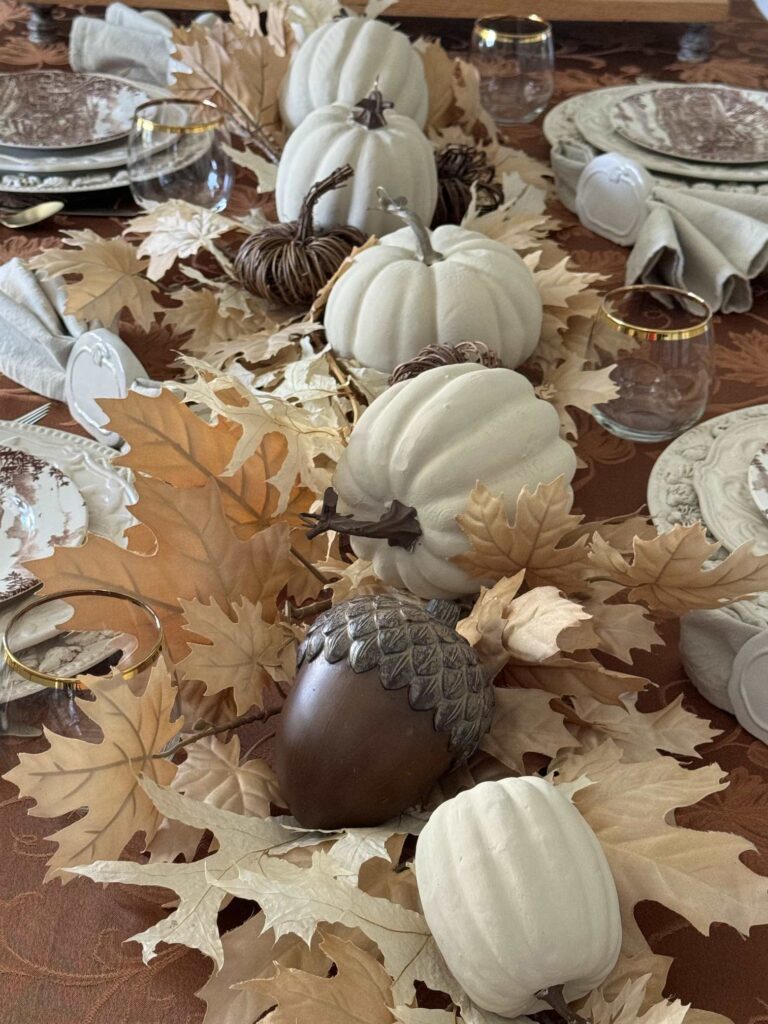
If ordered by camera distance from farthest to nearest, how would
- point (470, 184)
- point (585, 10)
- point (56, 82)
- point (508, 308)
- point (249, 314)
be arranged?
point (585, 10)
point (56, 82)
point (470, 184)
point (249, 314)
point (508, 308)

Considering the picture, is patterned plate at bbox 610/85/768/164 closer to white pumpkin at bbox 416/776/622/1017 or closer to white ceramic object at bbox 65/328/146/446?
white ceramic object at bbox 65/328/146/446

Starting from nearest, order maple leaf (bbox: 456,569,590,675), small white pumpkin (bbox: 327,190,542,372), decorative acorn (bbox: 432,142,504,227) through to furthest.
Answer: maple leaf (bbox: 456,569,590,675) → small white pumpkin (bbox: 327,190,542,372) → decorative acorn (bbox: 432,142,504,227)

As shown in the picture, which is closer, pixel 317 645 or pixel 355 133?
pixel 317 645

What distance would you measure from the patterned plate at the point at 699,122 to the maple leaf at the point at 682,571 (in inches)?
28.1

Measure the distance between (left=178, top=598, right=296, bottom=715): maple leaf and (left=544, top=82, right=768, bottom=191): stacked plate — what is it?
77cm

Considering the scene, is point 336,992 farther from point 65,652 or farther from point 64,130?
point 64,130

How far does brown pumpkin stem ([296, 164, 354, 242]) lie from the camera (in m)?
0.81

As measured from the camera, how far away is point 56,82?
1.25m

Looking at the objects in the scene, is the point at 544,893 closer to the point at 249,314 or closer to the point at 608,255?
the point at 249,314

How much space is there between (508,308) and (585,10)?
950 millimetres

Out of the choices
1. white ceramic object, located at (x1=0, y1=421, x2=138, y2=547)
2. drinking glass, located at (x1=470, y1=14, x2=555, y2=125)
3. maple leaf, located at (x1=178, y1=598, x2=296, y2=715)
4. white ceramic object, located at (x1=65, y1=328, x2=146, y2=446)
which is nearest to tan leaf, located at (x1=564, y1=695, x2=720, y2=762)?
maple leaf, located at (x1=178, y1=598, x2=296, y2=715)

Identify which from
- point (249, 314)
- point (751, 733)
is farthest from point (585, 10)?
point (751, 733)

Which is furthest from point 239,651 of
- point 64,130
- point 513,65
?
point 513,65

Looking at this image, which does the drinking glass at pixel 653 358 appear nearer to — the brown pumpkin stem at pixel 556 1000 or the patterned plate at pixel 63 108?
the brown pumpkin stem at pixel 556 1000
